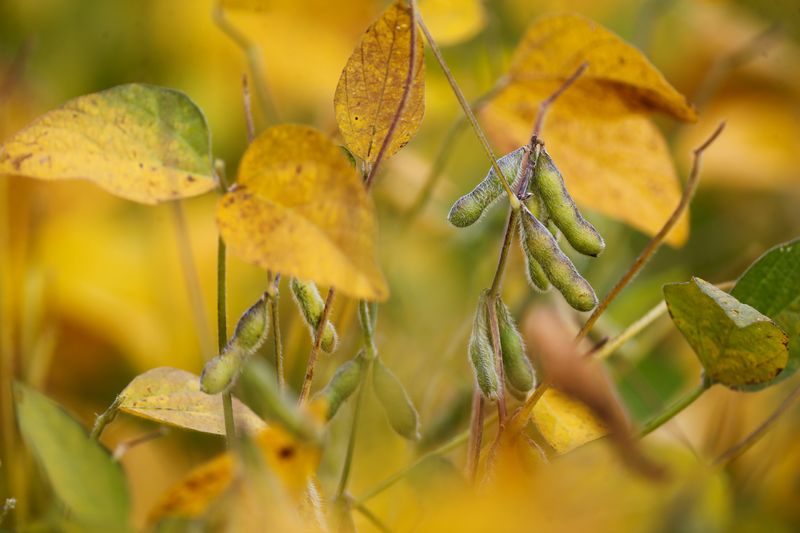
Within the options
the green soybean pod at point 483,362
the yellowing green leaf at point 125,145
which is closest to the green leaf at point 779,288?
the green soybean pod at point 483,362

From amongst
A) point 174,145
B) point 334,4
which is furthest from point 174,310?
point 174,145

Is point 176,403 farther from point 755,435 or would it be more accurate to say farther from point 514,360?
point 755,435

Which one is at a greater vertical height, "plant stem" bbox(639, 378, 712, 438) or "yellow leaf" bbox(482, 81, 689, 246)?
"yellow leaf" bbox(482, 81, 689, 246)

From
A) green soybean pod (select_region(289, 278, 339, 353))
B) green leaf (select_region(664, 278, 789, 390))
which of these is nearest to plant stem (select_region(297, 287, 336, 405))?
green soybean pod (select_region(289, 278, 339, 353))

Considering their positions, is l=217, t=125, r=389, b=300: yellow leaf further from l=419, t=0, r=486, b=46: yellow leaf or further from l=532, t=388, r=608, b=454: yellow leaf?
l=419, t=0, r=486, b=46: yellow leaf

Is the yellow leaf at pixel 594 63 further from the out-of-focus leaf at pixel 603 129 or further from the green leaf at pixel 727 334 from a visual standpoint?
the green leaf at pixel 727 334
